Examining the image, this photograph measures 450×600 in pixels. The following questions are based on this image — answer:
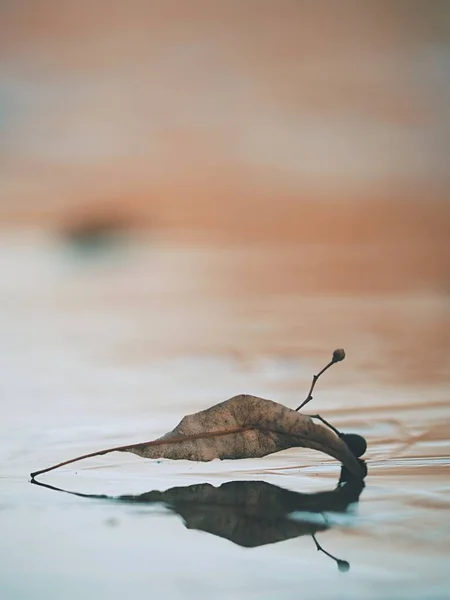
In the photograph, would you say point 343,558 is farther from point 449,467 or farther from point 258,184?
point 258,184

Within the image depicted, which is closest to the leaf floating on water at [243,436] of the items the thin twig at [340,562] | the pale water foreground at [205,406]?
the pale water foreground at [205,406]

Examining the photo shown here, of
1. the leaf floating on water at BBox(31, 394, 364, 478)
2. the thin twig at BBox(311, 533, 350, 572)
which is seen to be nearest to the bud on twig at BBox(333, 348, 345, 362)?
the leaf floating on water at BBox(31, 394, 364, 478)

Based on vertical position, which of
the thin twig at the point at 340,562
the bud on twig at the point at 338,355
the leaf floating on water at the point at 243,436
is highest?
the bud on twig at the point at 338,355

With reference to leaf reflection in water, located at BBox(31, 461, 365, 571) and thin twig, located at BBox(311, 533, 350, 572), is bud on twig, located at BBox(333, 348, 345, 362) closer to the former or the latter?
leaf reflection in water, located at BBox(31, 461, 365, 571)

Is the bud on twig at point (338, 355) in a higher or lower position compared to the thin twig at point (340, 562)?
higher

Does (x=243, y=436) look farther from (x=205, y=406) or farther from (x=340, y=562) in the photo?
(x=205, y=406)

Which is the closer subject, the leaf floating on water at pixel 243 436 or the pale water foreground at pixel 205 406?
the pale water foreground at pixel 205 406

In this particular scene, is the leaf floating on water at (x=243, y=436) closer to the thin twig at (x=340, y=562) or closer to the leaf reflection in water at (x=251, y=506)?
the leaf reflection in water at (x=251, y=506)
